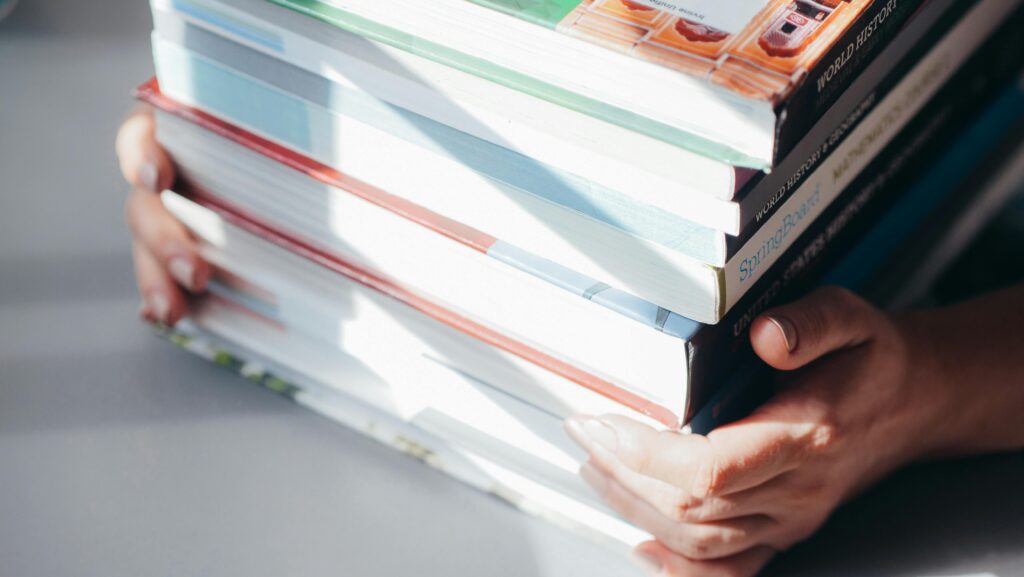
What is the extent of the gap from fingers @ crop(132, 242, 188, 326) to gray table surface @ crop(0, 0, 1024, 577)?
0.09 ft

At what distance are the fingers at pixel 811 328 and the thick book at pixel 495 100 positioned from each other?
0.08 m

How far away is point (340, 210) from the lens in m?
0.70

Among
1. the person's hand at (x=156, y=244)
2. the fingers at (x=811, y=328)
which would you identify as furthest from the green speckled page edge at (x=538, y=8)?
the person's hand at (x=156, y=244)

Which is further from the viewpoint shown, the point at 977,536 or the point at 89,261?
the point at 89,261

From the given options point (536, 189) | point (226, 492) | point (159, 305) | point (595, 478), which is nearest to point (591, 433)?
point (595, 478)

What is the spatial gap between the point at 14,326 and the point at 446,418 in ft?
1.15

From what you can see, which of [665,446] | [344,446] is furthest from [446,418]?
[665,446]

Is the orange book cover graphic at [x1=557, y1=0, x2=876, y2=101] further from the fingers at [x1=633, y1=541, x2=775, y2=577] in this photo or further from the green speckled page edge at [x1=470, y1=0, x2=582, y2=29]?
the fingers at [x1=633, y1=541, x2=775, y2=577]

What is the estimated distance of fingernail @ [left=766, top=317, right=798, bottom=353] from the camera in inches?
24.2

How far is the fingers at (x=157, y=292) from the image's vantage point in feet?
2.64

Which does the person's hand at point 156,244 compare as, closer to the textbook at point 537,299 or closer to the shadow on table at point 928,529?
the textbook at point 537,299

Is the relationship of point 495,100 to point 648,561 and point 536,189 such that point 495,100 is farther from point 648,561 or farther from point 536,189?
point 648,561

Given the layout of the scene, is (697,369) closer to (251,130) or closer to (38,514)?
(251,130)

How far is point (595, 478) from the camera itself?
69 centimetres
